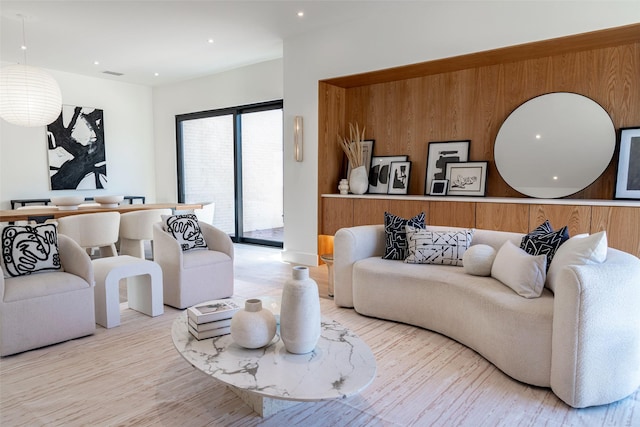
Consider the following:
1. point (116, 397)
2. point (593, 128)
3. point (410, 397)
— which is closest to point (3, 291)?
point (116, 397)

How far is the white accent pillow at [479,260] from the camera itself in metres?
2.91

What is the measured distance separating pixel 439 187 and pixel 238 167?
3.77 m

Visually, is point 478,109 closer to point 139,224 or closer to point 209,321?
point 209,321

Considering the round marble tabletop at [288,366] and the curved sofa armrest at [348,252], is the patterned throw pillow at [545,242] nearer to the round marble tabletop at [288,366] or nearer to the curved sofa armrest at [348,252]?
the curved sofa armrest at [348,252]

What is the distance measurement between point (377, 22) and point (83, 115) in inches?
223

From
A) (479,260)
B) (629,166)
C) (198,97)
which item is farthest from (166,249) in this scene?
(198,97)

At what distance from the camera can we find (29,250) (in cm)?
289

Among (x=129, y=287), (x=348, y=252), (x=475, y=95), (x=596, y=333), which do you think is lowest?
(x=129, y=287)

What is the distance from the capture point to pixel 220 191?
7.59 m

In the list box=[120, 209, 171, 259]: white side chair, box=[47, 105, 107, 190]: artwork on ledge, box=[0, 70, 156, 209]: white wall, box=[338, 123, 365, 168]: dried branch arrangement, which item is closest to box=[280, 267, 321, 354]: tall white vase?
box=[338, 123, 365, 168]: dried branch arrangement

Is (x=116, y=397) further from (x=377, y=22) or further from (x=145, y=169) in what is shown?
(x=145, y=169)

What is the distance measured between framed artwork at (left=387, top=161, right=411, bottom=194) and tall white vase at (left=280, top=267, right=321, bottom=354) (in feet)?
10.9

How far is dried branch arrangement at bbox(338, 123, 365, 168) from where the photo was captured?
17.1 feet

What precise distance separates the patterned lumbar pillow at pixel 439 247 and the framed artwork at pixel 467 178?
126 centimetres
